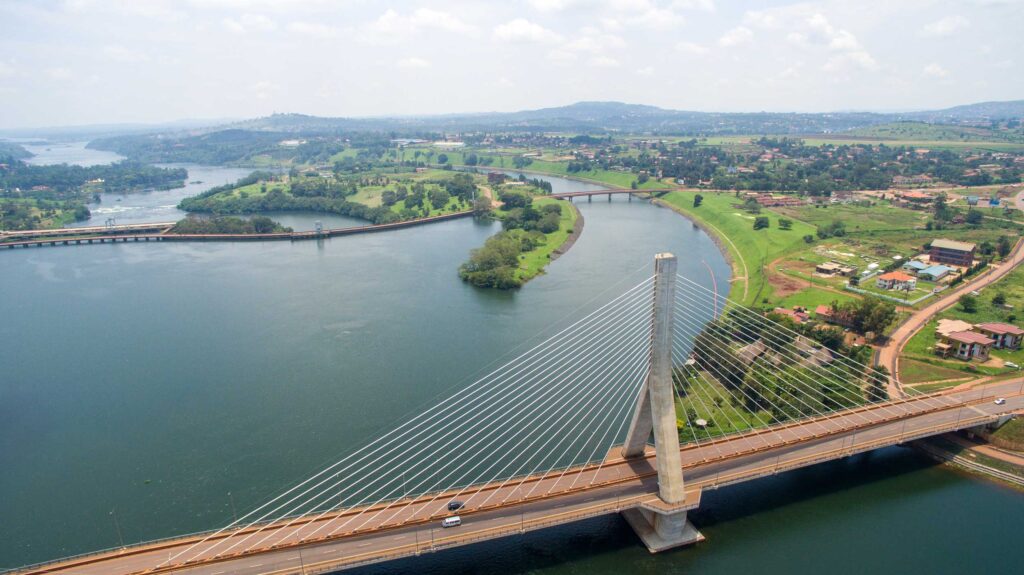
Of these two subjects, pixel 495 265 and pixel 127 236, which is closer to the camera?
pixel 495 265

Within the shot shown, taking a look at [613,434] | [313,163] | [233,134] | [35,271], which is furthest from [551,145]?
[613,434]

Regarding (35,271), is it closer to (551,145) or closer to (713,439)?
(713,439)

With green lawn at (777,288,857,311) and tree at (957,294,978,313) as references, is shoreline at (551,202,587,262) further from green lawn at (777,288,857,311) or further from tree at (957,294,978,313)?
tree at (957,294,978,313)

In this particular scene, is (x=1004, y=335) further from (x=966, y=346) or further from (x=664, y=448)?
(x=664, y=448)

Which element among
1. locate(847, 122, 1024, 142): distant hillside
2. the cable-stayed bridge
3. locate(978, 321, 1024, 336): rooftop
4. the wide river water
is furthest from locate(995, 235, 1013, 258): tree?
locate(847, 122, 1024, 142): distant hillside

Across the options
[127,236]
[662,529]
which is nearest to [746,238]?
[662,529]

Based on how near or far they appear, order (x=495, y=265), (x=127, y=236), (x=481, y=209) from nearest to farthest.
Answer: (x=495, y=265), (x=127, y=236), (x=481, y=209)
